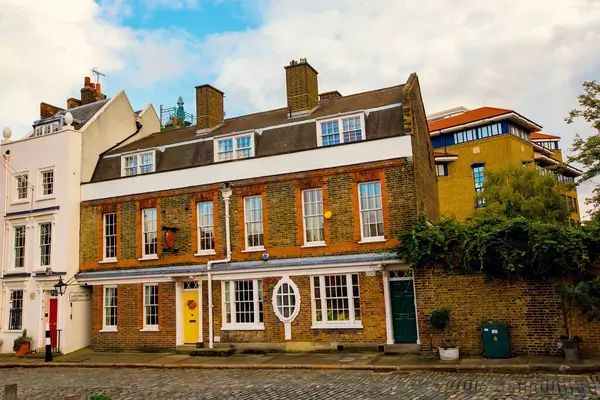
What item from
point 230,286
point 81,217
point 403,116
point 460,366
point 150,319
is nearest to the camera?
point 460,366

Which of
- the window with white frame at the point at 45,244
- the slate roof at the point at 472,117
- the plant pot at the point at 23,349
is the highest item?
the slate roof at the point at 472,117

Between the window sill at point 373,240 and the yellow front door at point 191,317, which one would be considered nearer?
the window sill at point 373,240

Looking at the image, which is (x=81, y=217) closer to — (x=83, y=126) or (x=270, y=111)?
(x=83, y=126)

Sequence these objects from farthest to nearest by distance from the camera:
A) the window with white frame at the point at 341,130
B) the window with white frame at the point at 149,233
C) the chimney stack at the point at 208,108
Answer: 1. the chimney stack at the point at 208,108
2. the window with white frame at the point at 149,233
3. the window with white frame at the point at 341,130

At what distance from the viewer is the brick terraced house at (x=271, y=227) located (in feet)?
59.1

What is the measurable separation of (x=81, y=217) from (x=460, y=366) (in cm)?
1766

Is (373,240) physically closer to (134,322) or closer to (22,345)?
(134,322)

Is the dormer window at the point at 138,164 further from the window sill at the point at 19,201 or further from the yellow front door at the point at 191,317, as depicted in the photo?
the yellow front door at the point at 191,317

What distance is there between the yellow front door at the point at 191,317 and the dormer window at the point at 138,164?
19.6 feet

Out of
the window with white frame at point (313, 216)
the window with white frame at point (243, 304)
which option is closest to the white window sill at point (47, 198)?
the window with white frame at point (243, 304)

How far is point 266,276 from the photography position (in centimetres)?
1942

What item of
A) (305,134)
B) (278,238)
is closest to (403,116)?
(305,134)

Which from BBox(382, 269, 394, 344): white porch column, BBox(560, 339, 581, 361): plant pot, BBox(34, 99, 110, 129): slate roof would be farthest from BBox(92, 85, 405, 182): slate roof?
BBox(560, 339, 581, 361): plant pot

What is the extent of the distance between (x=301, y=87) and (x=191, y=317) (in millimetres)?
10696
